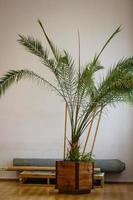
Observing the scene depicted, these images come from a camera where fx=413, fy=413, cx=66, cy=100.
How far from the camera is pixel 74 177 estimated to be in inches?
237

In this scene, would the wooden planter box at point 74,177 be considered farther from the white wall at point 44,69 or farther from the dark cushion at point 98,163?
the white wall at point 44,69

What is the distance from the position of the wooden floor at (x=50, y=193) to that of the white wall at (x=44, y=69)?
2.73 ft

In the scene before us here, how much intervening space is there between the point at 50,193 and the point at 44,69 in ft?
8.86

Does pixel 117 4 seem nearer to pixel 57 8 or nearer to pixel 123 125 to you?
pixel 57 8

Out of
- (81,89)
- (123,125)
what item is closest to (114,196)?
(81,89)

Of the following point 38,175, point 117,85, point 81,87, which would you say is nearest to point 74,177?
point 38,175

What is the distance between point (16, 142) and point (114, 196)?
268 centimetres

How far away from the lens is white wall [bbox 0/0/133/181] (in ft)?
25.3

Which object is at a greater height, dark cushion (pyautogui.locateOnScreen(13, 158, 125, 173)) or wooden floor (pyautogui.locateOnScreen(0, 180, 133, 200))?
dark cushion (pyautogui.locateOnScreen(13, 158, 125, 173))

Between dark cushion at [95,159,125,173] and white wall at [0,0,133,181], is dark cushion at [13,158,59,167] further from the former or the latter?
dark cushion at [95,159,125,173]

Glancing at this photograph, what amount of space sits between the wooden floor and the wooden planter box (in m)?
0.14

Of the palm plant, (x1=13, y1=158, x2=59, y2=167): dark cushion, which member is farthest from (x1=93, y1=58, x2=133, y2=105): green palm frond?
(x1=13, y1=158, x2=59, y2=167): dark cushion

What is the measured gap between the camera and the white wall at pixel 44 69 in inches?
304

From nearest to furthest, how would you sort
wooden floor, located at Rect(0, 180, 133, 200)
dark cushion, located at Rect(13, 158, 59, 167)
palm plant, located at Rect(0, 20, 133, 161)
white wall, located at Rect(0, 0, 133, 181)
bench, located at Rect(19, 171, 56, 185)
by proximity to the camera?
1. wooden floor, located at Rect(0, 180, 133, 200)
2. palm plant, located at Rect(0, 20, 133, 161)
3. bench, located at Rect(19, 171, 56, 185)
4. dark cushion, located at Rect(13, 158, 59, 167)
5. white wall, located at Rect(0, 0, 133, 181)
